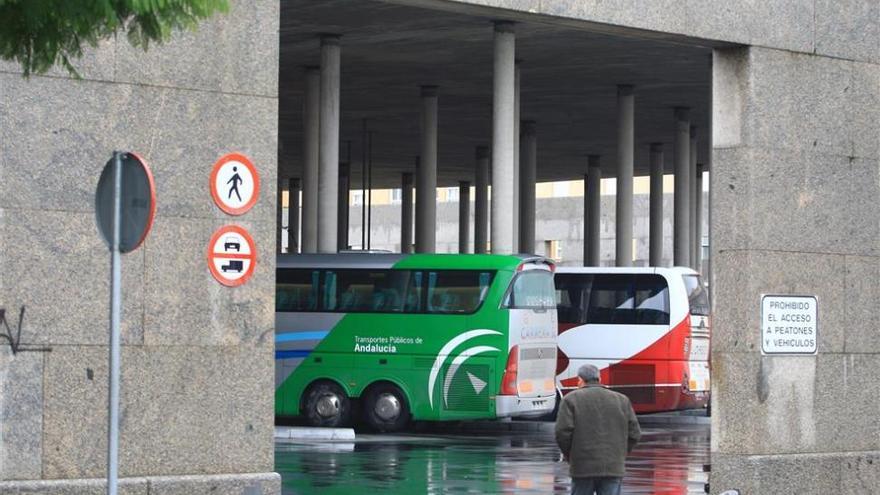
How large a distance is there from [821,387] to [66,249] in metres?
7.75

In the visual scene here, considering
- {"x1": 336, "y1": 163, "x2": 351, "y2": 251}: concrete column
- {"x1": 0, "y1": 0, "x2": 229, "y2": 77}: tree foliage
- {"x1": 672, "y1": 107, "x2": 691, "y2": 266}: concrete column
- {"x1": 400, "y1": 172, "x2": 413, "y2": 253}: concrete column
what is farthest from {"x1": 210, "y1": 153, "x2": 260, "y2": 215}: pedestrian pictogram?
{"x1": 400, "y1": 172, "x2": 413, "y2": 253}: concrete column

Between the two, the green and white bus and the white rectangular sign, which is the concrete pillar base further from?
the green and white bus

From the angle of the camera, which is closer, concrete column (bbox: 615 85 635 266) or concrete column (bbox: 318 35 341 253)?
concrete column (bbox: 318 35 341 253)

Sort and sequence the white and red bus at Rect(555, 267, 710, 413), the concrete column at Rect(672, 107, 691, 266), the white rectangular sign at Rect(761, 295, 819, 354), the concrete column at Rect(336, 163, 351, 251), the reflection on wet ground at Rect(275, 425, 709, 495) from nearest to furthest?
the white rectangular sign at Rect(761, 295, 819, 354) < the reflection on wet ground at Rect(275, 425, 709, 495) < the white and red bus at Rect(555, 267, 710, 413) < the concrete column at Rect(672, 107, 691, 266) < the concrete column at Rect(336, 163, 351, 251)

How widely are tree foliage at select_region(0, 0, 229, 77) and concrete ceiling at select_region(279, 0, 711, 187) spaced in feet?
61.6

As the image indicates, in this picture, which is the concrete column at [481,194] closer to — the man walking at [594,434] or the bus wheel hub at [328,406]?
the bus wheel hub at [328,406]

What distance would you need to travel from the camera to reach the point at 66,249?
1212cm

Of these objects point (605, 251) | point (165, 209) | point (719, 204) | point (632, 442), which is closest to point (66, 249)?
point (165, 209)

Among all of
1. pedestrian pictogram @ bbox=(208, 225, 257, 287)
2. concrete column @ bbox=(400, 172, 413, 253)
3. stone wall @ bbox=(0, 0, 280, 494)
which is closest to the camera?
stone wall @ bbox=(0, 0, 280, 494)

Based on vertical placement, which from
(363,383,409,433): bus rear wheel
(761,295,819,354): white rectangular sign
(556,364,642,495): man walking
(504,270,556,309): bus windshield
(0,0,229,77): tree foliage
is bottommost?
(363,383,409,433): bus rear wheel

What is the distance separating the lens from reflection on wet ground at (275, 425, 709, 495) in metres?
20.2

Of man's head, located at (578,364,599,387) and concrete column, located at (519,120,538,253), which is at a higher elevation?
concrete column, located at (519,120,538,253)

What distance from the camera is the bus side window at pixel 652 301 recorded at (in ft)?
105

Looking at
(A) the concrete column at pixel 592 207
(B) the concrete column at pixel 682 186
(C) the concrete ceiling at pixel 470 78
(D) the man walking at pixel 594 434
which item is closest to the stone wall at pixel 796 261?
(D) the man walking at pixel 594 434
